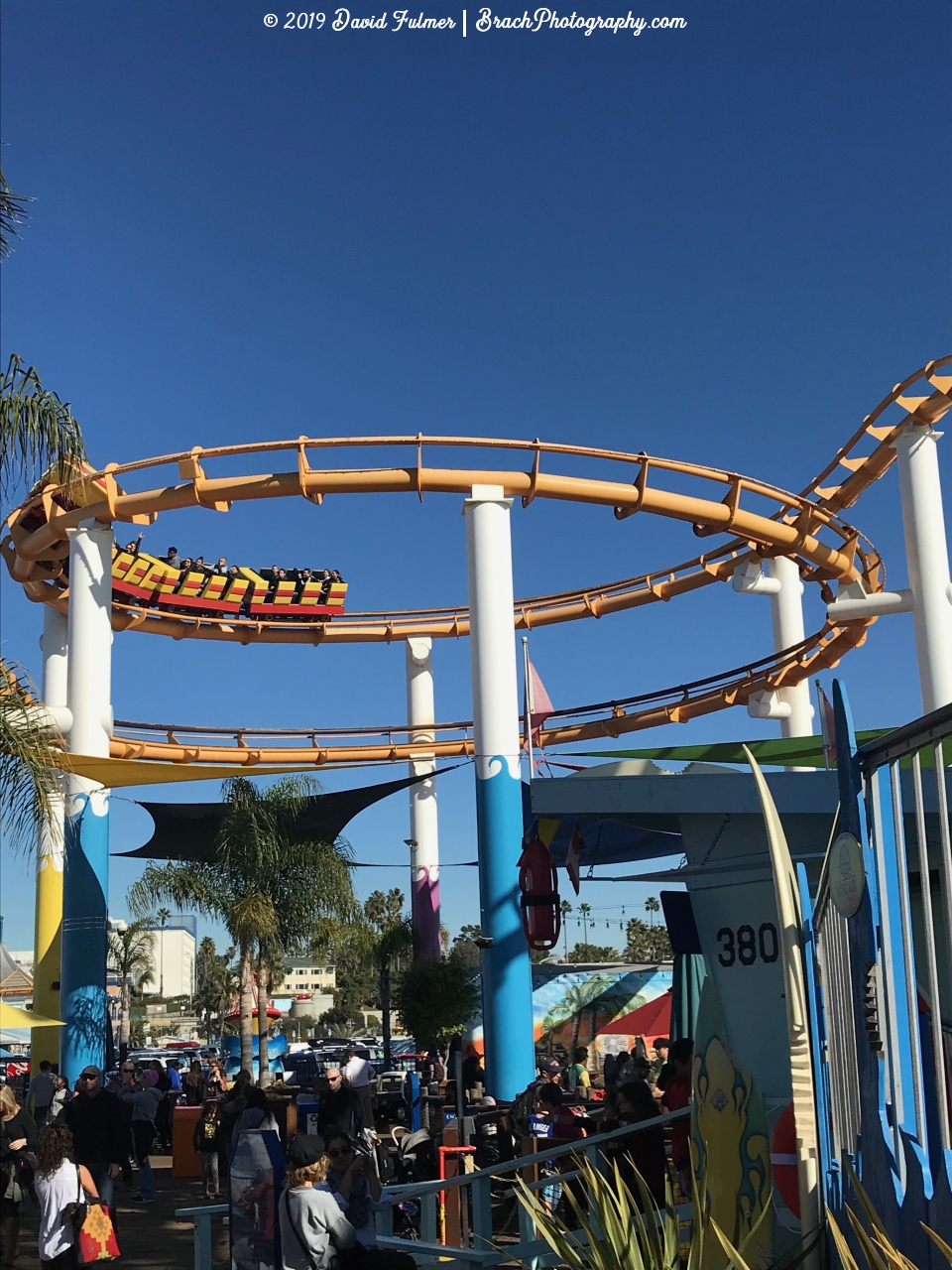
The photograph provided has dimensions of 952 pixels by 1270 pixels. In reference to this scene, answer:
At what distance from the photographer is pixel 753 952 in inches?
298

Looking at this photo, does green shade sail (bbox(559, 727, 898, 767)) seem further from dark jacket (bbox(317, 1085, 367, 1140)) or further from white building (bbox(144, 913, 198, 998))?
white building (bbox(144, 913, 198, 998))

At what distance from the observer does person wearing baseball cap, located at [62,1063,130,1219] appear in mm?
8234

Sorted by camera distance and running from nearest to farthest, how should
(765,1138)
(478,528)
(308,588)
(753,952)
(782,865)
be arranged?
(782,865) < (765,1138) < (753,952) < (478,528) < (308,588)

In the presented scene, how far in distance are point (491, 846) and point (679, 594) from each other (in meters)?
7.52

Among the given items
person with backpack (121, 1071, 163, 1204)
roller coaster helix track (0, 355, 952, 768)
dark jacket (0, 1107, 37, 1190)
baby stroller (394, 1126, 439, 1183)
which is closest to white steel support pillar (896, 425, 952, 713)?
roller coaster helix track (0, 355, 952, 768)

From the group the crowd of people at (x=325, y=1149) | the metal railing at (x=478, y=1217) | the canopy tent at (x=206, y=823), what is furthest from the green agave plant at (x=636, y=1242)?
the canopy tent at (x=206, y=823)

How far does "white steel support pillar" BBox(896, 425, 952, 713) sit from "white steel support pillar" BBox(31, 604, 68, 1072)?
36.0 feet

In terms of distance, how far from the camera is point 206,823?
1888 centimetres

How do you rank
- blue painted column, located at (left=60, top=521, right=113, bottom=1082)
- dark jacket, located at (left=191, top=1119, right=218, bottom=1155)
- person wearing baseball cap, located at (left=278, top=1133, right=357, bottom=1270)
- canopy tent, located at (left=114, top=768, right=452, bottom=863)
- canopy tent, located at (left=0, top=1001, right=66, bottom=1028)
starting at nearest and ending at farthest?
person wearing baseball cap, located at (left=278, top=1133, right=357, bottom=1270)
canopy tent, located at (left=0, top=1001, right=66, bottom=1028)
dark jacket, located at (left=191, top=1119, right=218, bottom=1155)
blue painted column, located at (left=60, top=521, right=113, bottom=1082)
canopy tent, located at (left=114, top=768, right=452, bottom=863)

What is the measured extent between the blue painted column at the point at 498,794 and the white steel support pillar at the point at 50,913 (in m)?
6.21

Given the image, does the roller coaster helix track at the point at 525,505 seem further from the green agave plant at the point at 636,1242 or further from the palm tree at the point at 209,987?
the palm tree at the point at 209,987

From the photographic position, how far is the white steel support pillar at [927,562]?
1390 cm

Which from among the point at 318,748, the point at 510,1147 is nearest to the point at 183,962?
the point at 318,748

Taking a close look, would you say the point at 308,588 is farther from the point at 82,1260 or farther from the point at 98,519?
the point at 82,1260
